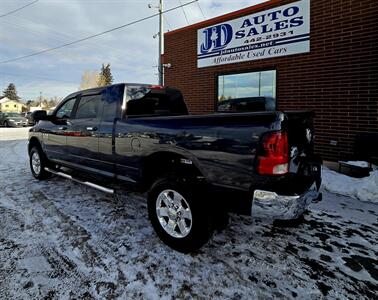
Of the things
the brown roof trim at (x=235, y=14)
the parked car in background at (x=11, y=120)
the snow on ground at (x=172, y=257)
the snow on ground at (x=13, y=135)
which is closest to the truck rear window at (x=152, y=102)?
the snow on ground at (x=172, y=257)

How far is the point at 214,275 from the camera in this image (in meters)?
2.61

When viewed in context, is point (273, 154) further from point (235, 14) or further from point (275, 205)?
point (235, 14)

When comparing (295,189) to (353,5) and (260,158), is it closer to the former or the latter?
(260,158)

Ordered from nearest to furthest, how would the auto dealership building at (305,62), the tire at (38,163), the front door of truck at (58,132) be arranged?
the front door of truck at (58,132) → the tire at (38,163) → the auto dealership building at (305,62)

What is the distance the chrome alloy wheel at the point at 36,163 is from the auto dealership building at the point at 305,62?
5365 millimetres

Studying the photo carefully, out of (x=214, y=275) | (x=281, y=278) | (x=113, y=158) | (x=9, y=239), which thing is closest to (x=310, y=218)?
(x=281, y=278)

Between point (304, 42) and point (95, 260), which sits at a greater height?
point (304, 42)

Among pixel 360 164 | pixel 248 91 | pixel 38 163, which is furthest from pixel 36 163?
pixel 360 164

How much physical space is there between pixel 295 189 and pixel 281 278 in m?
0.86

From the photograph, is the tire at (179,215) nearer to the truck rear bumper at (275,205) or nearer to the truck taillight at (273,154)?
the truck rear bumper at (275,205)

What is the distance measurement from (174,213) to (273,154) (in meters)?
1.34

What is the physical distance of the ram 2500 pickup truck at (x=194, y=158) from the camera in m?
2.43

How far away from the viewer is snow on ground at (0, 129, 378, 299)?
2400mm

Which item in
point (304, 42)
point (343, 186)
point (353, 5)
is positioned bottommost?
point (343, 186)
